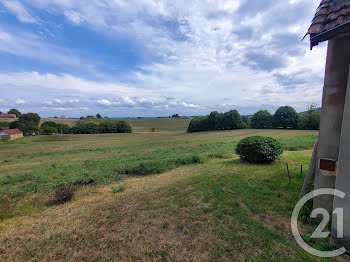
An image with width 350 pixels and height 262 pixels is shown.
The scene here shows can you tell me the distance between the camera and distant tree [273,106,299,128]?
135 feet

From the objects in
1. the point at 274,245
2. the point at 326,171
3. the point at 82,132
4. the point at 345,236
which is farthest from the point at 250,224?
the point at 82,132

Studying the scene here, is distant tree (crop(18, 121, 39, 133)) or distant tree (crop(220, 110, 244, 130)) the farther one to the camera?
distant tree (crop(18, 121, 39, 133))

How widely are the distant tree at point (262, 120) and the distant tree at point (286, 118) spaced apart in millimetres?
1815

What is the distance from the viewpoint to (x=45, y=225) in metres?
4.05

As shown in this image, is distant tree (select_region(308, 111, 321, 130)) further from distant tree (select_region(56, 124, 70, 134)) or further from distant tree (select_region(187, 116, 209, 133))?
distant tree (select_region(56, 124, 70, 134))

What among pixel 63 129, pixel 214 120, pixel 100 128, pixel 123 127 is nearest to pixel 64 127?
pixel 63 129

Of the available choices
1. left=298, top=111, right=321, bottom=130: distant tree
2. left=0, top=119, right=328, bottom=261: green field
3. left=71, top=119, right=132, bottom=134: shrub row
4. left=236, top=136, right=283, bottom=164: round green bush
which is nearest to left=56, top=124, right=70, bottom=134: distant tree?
left=71, top=119, right=132, bottom=134: shrub row

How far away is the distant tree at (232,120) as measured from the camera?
50.8m

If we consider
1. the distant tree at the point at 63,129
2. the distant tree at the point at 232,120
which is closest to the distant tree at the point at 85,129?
the distant tree at the point at 63,129

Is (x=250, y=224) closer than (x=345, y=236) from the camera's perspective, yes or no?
No

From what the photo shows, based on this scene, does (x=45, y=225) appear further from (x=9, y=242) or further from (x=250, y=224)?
(x=250, y=224)

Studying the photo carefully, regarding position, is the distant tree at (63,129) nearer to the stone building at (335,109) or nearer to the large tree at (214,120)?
the large tree at (214,120)

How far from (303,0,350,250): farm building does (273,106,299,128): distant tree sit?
47470 mm

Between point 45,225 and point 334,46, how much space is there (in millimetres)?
7918
